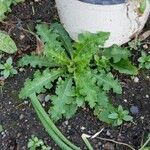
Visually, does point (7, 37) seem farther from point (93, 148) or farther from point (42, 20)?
point (93, 148)

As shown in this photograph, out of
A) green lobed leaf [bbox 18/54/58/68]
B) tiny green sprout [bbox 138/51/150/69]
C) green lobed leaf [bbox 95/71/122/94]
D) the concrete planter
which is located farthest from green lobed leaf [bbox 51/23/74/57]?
tiny green sprout [bbox 138/51/150/69]

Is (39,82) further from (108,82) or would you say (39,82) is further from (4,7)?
(4,7)

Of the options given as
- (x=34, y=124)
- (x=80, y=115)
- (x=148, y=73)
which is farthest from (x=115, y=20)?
(x=34, y=124)

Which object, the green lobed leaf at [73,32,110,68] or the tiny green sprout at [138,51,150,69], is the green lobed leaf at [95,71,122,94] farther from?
the tiny green sprout at [138,51,150,69]

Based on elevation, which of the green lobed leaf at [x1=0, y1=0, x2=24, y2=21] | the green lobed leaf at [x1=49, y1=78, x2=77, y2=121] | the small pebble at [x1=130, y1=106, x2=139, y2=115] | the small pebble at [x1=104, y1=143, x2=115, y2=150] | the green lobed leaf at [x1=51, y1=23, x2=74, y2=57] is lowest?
the small pebble at [x1=104, y1=143, x2=115, y2=150]

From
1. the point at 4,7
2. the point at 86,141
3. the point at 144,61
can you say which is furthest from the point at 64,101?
the point at 4,7
